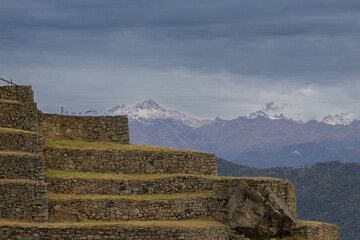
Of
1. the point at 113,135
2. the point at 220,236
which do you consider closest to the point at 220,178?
the point at 220,236

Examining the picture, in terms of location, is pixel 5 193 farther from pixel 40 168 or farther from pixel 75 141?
pixel 75 141

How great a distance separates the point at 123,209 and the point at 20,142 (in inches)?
344

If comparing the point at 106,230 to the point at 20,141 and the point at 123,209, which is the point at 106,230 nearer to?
the point at 123,209

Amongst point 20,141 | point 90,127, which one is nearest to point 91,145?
point 90,127

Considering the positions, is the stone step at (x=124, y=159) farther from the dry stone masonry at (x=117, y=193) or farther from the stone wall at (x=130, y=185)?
the stone wall at (x=130, y=185)

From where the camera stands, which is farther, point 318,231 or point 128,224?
point 318,231

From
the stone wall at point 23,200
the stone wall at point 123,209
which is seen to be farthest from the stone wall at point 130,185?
the stone wall at point 23,200

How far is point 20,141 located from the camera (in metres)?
59.9

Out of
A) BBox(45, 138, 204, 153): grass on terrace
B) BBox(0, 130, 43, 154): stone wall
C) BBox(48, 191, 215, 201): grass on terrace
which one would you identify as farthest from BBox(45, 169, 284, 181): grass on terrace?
BBox(45, 138, 204, 153): grass on terrace

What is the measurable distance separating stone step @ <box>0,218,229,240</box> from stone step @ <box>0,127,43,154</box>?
716 cm

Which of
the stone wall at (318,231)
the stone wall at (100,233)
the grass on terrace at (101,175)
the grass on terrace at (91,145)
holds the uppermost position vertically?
the grass on terrace at (91,145)

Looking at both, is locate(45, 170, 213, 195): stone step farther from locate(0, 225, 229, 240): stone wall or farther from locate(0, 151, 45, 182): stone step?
locate(0, 225, 229, 240): stone wall

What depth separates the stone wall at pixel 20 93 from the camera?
68.1 meters

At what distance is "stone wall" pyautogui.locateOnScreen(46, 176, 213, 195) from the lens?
60.6 meters
